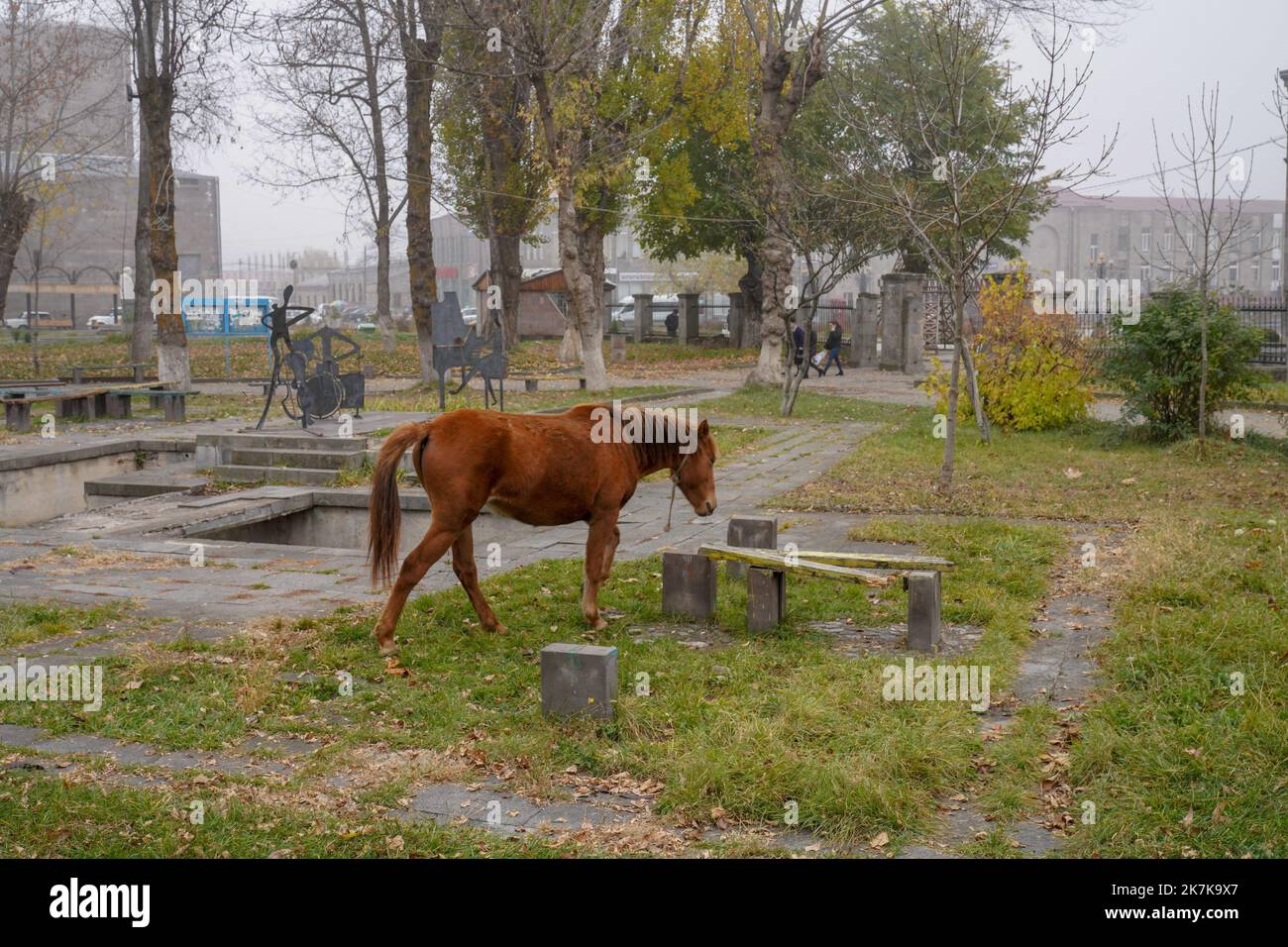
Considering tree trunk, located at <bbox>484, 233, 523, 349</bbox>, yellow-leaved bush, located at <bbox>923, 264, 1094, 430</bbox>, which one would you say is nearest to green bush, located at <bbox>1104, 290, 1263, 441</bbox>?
yellow-leaved bush, located at <bbox>923, 264, 1094, 430</bbox>

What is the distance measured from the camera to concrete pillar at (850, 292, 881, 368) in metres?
35.1

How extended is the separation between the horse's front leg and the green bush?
33.1 ft

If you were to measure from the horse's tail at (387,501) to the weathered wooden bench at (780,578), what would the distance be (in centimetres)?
161

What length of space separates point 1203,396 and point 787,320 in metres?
6.91

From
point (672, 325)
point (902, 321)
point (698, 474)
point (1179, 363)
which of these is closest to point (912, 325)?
point (902, 321)

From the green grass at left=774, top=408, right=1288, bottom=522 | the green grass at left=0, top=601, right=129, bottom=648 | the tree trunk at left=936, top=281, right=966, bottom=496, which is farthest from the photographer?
the tree trunk at left=936, top=281, right=966, bottom=496

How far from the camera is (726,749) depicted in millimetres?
4941

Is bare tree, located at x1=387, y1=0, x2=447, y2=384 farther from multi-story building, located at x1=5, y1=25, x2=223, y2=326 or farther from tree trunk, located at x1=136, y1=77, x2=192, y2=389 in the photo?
multi-story building, located at x1=5, y1=25, x2=223, y2=326

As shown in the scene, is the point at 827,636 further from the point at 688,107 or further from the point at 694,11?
the point at 688,107

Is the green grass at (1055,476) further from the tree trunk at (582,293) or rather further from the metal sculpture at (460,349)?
the tree trunk at (582,293)

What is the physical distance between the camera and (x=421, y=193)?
75.6ft

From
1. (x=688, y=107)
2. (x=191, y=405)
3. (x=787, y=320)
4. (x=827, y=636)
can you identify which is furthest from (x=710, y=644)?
(x=688, y=107)
